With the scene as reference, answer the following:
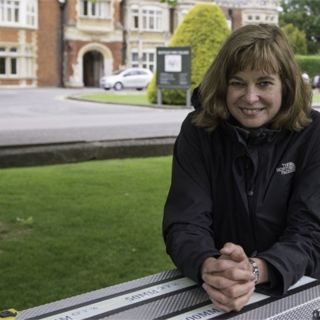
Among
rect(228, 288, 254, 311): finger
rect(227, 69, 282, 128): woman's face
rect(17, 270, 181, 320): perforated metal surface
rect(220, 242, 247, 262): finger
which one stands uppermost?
A: rect(227, 69, 282, 128): woman's face

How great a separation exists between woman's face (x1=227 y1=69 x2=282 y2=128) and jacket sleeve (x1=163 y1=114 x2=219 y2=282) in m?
0.18

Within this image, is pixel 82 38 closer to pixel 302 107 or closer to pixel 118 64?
pixel 118 64

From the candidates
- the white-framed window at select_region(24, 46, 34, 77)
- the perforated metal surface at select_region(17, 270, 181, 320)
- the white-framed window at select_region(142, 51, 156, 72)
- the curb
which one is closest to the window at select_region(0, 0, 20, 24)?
→ the white-framed window at select_region(24, 46, 34, 77)

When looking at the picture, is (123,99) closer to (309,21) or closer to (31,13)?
(31,13)

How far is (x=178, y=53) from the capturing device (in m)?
23.0

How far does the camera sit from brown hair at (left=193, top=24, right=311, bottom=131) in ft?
7.68

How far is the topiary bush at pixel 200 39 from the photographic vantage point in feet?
79.7

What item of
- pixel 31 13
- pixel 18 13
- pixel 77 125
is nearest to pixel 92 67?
pixel 31 13

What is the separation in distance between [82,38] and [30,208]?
3658cm

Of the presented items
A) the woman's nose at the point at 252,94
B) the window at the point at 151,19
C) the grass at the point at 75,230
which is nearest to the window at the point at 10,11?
the window at the point at 151,19

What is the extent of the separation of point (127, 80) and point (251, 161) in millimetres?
35454

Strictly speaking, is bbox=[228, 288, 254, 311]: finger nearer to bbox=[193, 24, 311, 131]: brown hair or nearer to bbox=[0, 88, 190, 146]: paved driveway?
bbox=[193, 24, 311, 131]: brown hair

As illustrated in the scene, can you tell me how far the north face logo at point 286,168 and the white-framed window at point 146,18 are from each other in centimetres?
4354

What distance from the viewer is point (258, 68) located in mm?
2350
